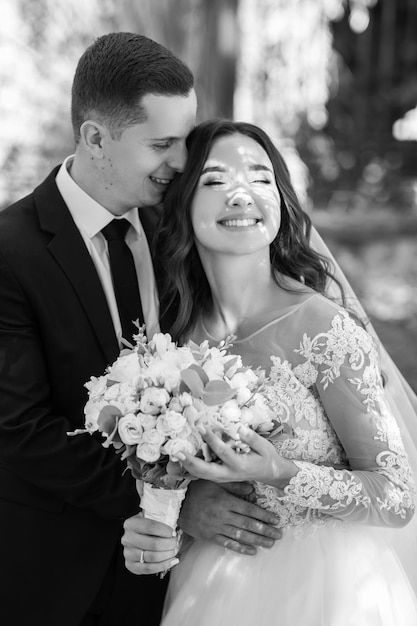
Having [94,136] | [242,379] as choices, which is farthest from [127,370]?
[94,136]

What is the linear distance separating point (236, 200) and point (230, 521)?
0.91m

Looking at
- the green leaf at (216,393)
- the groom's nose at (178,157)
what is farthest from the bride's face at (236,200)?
the green leaf at (216,393)

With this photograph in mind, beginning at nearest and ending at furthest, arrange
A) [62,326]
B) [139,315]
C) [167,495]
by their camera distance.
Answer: [167,495], [62,326], [139,315]

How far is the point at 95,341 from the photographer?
2.37 m

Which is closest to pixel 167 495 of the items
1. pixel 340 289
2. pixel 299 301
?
pixel 299 301

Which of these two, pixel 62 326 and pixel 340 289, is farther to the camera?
pixel 340 289

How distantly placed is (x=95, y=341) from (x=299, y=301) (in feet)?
2.05

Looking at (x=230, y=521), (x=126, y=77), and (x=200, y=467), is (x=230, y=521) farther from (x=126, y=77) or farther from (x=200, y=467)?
A: (x=126, y=77)

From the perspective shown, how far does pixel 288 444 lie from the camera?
7.03ft

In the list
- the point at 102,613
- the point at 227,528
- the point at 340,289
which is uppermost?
the point at 340,289

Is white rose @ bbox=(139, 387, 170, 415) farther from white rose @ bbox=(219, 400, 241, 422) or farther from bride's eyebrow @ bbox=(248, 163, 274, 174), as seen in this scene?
bride's eyebrow @ bbox=(248, 163, 274, 174)

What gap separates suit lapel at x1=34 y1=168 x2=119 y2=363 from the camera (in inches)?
92.9

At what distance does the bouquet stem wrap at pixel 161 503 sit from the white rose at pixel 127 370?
0.31 metres

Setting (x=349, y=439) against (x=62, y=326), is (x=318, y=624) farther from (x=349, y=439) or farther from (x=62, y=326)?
(x=62, y=326)
